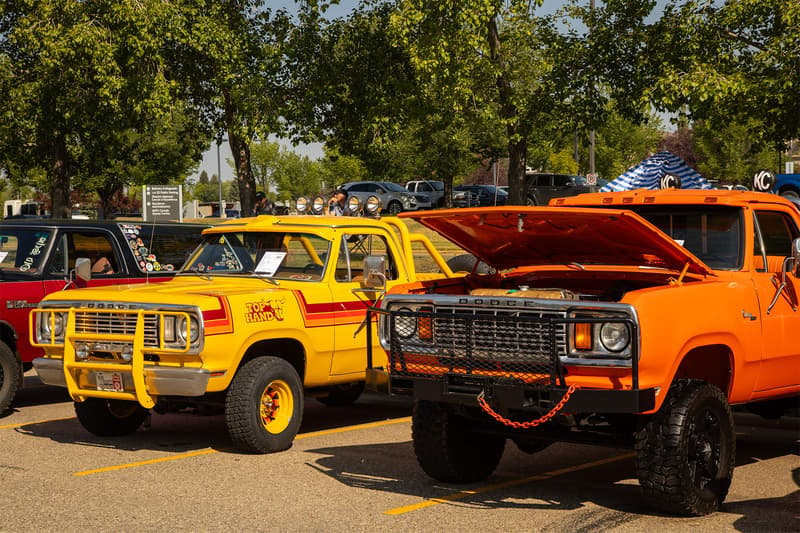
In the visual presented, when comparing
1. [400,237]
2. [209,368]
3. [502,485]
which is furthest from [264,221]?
[502,485]

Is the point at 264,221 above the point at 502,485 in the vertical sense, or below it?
above

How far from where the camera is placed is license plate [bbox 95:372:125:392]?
369 inches

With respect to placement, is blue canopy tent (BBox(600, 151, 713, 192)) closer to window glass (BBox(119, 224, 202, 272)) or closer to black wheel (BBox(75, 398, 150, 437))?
window glass (BBox(119, 224, 202, 272))

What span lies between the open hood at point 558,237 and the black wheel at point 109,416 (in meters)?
3.58

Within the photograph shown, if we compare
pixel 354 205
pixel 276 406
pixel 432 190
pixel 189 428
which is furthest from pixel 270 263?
pixel 432 190

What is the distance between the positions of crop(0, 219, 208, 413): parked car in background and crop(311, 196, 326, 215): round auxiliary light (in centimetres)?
140

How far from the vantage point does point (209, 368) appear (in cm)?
912

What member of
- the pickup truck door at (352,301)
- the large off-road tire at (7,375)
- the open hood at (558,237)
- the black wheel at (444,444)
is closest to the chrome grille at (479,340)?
the black wheel at (444,444)

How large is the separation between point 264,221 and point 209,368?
238cm

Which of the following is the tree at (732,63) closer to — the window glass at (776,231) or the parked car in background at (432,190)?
the window glass at (776,231)

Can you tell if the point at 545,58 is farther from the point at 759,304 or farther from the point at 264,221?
the point at 759,304

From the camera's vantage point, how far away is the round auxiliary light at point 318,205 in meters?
13.2

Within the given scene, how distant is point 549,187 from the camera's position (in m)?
45.9

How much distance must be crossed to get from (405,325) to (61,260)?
19.2 feet
